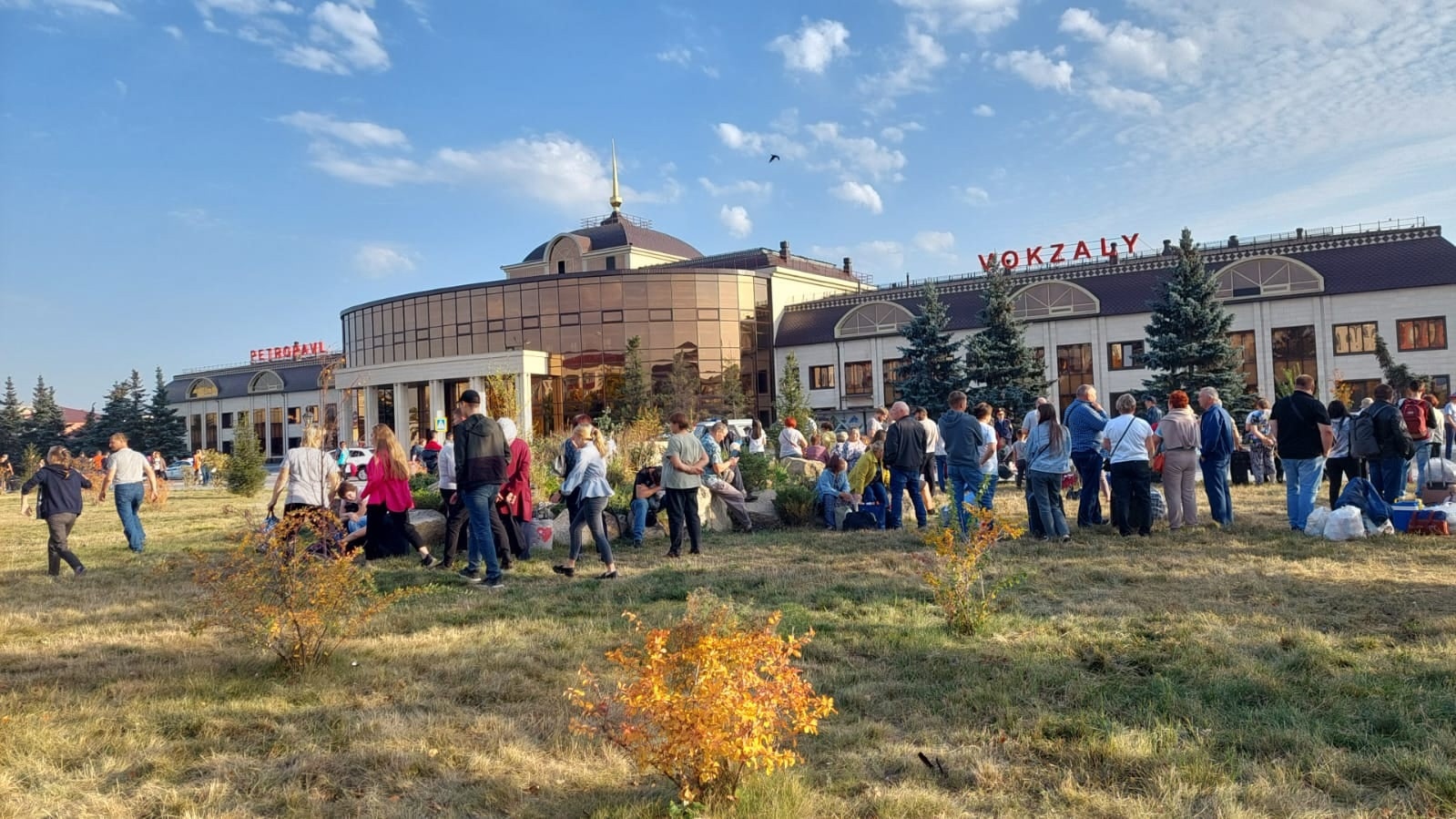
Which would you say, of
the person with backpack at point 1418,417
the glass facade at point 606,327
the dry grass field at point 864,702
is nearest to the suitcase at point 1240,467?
the person with backpack at point 1418,417

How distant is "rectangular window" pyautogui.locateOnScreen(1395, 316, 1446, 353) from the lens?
35.2 m

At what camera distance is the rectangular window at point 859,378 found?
48.5 meters

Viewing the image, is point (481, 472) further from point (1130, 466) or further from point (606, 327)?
point (606, 327)

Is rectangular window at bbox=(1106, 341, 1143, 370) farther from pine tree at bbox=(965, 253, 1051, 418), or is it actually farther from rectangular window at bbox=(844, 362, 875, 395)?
rectangular window at bbox=(844, 362, 875, 395)

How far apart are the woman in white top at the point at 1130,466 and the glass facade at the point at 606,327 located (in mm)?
37883

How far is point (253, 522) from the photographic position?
5.89 meters

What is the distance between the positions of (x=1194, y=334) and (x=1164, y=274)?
1077 centimetres

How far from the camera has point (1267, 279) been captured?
38844 millimetres

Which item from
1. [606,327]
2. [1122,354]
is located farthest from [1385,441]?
[606,327]

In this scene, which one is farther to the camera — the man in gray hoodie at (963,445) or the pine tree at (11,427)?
the pine tree at (11,427)

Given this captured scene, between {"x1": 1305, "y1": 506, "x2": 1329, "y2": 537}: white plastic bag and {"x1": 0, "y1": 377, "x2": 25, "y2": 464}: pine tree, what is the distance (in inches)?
2801

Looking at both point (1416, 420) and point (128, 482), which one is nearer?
point (128, 482)

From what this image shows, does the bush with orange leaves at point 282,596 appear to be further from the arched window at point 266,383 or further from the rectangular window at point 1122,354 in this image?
the arched window at point 266,383

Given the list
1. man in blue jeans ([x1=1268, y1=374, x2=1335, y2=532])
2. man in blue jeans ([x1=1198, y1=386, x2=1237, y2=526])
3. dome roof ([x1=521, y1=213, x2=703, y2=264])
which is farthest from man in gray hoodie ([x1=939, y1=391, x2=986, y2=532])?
dome roof ([x1=521, y1=213, x2=703, y2=264])
